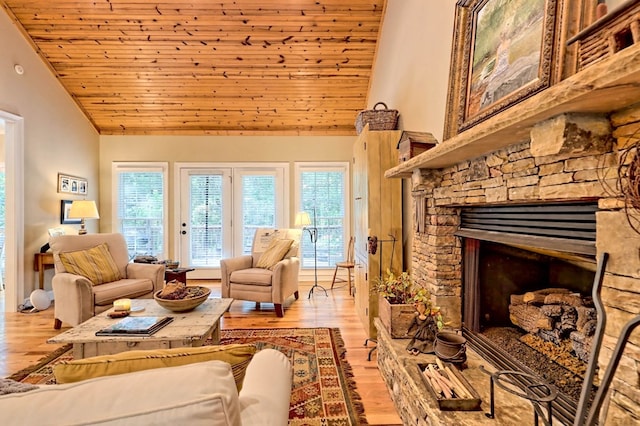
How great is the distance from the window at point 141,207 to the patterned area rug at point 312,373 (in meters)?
3.12

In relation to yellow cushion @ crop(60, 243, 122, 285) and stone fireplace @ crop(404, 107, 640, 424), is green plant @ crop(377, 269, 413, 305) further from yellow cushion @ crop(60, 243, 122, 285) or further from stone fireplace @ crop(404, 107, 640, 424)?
yellow cushion @ crop(60, 243, 122, 285)

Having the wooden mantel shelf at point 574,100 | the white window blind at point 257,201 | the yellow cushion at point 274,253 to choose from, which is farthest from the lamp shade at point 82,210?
the wooden mantel shelf at point 574,100

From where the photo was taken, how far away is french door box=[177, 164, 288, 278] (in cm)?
582

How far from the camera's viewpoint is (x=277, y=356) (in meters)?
1.36

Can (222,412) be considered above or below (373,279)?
above

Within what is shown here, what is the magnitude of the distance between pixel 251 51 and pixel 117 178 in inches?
130

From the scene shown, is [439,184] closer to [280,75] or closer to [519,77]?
[519,77]

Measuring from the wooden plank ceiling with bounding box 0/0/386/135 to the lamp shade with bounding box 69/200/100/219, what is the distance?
5.34 ft

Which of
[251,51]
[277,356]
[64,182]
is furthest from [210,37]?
[277,356]

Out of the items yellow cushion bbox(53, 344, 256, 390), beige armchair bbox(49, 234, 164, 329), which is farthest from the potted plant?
beige armchair bbox(49, 234, 164, 329)

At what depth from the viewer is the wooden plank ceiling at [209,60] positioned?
159 inches

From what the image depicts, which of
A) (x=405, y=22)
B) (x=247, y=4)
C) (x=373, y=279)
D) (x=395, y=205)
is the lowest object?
(x=373, y=279)

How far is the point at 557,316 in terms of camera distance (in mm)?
1604

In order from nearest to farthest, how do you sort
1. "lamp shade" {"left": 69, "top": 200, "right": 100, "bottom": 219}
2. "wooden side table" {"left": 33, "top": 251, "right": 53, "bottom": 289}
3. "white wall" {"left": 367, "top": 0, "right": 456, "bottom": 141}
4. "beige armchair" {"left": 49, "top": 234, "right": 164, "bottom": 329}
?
1. "white wall" {"left": 367, "top": 0, "right": 456, "bottom": 141}
2. "beige armchair" {"left": 49, "top": 234, "right": 164, "bottom": 329}
3. "wooden side table" {"left": 33, "top": 251, "right": 53, "bottom": 289}
4. "lamp shade" {"left": 69, "top": 200, "right": 100, "bottom": 219}
